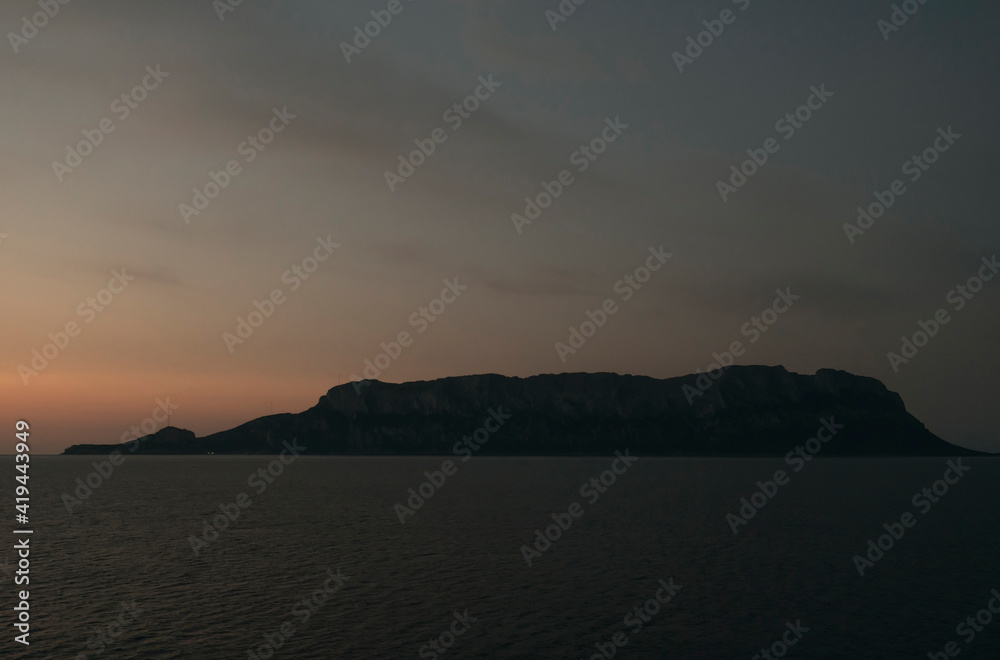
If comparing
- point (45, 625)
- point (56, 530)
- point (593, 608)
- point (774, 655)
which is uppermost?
point (56, 530)

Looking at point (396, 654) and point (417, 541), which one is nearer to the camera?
point (396, 654)

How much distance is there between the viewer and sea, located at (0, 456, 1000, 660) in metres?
38.4

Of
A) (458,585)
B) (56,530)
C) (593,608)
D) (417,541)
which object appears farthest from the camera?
Answer: (56,530)

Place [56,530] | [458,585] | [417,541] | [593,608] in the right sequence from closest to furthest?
[593,608]
[458,585]
[417,541]
[56,530]

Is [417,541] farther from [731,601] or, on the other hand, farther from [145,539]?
[731,601]

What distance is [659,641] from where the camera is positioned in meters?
39.1

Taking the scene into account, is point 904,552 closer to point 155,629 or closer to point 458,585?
point 458,585

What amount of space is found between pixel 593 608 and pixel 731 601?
32.5 ft

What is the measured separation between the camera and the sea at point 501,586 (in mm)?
38438

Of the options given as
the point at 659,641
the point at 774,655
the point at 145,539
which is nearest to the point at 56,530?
the point at 145,539

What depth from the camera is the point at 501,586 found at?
173 feet

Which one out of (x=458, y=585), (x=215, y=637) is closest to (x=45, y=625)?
(x=215, y=637)

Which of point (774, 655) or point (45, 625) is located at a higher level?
point (45, 625)

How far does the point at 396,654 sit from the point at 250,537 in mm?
49506
